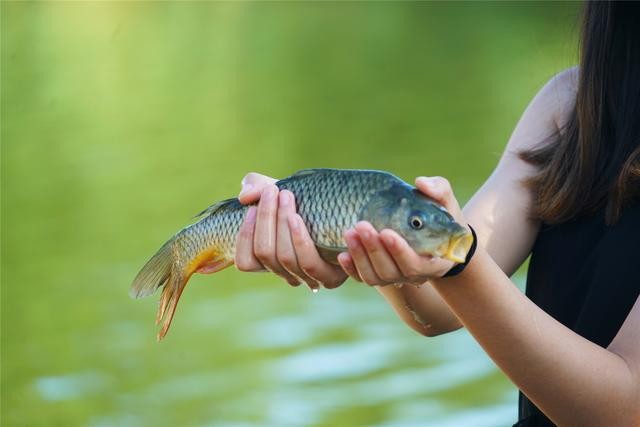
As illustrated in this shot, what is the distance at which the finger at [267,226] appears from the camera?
5.11ft

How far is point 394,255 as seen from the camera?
4.54 feet

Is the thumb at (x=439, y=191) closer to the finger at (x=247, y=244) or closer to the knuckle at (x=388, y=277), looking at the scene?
the knuckle at (x=388, y=277)

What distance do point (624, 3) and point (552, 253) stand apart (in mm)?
410

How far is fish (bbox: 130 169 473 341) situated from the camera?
4.56ft

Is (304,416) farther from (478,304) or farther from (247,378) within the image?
(478,304)

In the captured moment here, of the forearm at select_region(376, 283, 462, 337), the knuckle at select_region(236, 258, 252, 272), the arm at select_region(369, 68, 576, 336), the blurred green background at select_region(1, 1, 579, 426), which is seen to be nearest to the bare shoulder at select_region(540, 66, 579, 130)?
the arm at select_region(369, 68, 576, 336)

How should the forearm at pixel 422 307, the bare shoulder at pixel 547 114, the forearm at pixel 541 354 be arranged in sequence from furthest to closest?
1. the bare shoulder at pixel 547 114
2. the forearm at pixel 422 307
3. the forearm at pixel 541 354

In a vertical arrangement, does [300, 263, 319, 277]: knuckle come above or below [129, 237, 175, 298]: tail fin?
above

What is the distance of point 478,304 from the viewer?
1.48 meters

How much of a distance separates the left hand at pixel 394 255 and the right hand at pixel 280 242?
0.09 m

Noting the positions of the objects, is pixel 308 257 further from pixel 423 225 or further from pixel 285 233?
pixel 423 225

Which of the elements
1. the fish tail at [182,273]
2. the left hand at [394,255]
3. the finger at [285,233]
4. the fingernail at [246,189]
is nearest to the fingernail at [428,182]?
the left hand at [394,255]

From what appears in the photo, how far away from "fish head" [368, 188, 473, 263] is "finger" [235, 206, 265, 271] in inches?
9.2

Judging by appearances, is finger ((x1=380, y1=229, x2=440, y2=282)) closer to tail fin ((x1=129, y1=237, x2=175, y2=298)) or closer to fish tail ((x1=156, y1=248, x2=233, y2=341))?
fish tail ((x1=156, y1=248, x2=233, y2=341))
